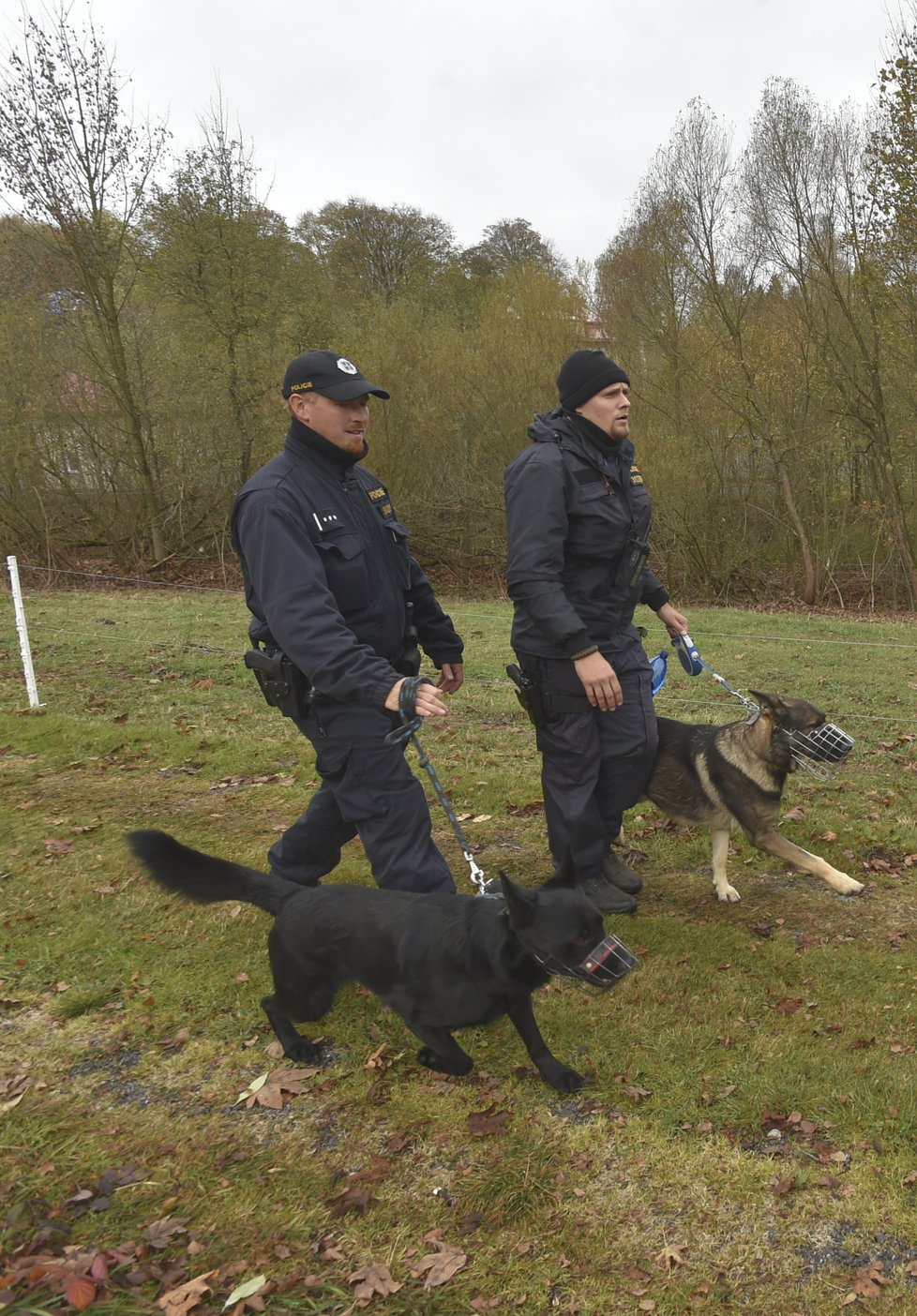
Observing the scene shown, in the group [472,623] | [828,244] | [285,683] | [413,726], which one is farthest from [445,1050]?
[828,244]

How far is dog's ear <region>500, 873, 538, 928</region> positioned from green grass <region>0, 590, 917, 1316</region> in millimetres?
799

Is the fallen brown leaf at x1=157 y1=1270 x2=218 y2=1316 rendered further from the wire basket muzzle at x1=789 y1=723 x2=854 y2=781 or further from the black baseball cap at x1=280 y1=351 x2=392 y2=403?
the wire basket muzzle at x1=789 y1=723 x2=854 y2=781

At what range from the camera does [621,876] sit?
4.48 meters

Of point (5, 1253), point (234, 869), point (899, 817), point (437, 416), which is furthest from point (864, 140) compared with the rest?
point (5, 1253)

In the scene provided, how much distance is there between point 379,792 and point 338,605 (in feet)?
2.36

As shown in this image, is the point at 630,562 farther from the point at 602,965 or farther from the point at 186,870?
the point at 186,870

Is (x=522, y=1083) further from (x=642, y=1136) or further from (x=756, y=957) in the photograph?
(x=756, y=957)

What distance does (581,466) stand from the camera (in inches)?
145

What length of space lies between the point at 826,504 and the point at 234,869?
788 inches

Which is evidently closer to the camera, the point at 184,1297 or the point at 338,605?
the point at 184,1297

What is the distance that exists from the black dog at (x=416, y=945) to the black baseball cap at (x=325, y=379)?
1.70m

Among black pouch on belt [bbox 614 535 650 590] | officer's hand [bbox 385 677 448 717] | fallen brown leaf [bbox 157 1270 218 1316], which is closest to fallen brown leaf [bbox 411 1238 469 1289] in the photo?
fallen brown leaf [bbox 157 1270 218 1316]

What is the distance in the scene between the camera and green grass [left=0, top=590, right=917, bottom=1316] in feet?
7.71

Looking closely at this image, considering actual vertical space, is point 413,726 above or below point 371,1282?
above
